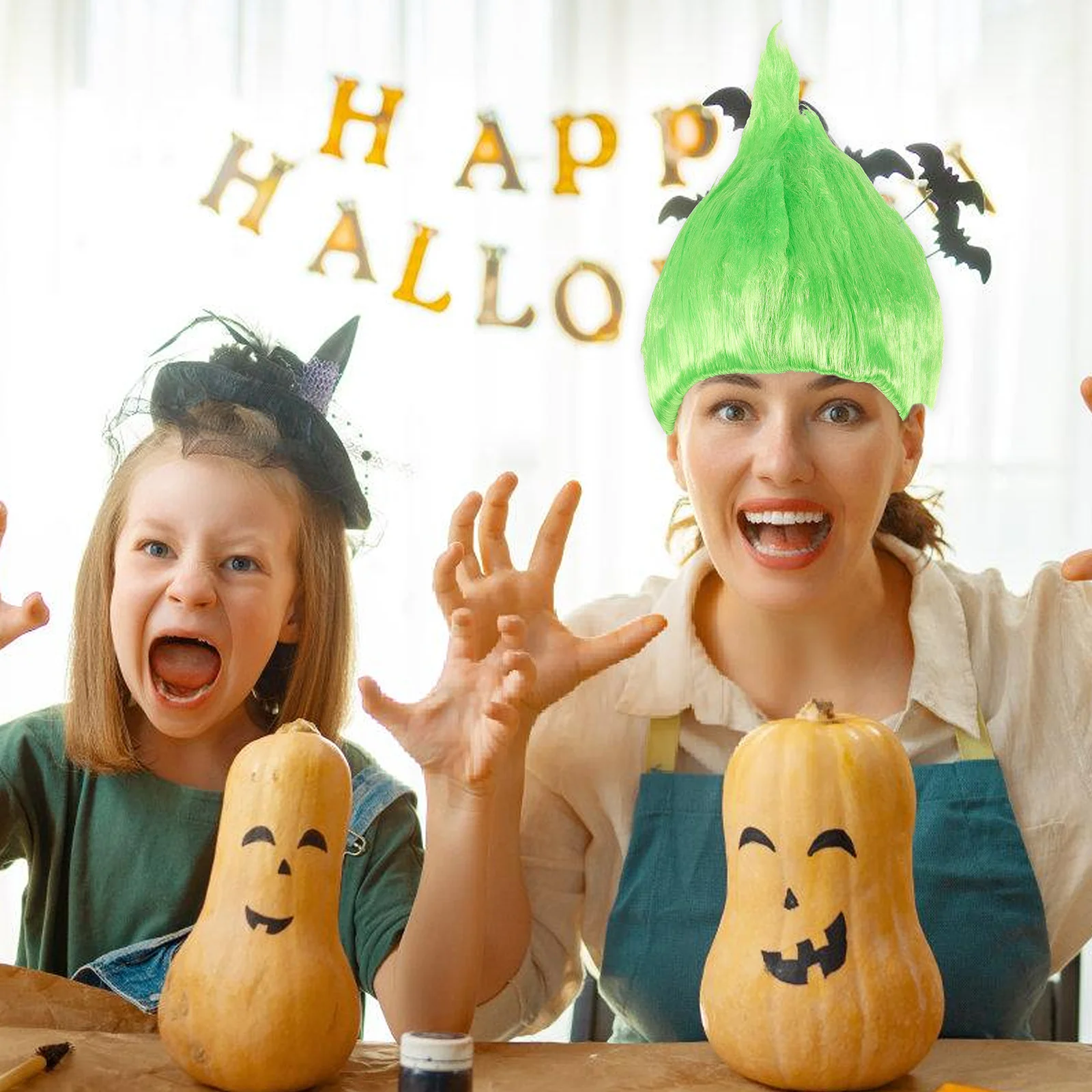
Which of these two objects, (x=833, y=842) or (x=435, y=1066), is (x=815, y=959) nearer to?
(x=833, y=842)

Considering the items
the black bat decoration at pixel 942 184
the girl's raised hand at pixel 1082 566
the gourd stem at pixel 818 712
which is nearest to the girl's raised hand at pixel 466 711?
the gourd stem at pixel 818 712

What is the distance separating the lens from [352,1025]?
106cm

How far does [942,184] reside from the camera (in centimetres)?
149

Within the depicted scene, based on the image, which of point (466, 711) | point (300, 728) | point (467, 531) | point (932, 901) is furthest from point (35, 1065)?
point (932, 901)

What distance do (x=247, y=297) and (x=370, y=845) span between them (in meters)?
1.87

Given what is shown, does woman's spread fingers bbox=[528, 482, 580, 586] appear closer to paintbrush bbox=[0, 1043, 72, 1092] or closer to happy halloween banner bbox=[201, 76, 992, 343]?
paintbrush bbox=[0, 1043, 72, 1092]

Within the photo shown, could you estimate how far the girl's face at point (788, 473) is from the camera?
4.41 feet

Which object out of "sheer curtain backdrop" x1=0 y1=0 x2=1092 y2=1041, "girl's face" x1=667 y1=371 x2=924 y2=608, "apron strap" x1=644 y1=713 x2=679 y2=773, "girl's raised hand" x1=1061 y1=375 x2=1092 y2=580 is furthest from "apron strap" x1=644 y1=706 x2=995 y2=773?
"sheer curtain backdrop" x1=0 y1=0 x2=1092 y2=1041

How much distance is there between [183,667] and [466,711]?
0.31 meters

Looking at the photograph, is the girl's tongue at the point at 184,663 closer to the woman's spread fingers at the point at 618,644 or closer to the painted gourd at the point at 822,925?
the woman's spread fingers at the point at 618,644

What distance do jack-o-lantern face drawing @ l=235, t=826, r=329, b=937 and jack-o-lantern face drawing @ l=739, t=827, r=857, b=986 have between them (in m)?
0.32

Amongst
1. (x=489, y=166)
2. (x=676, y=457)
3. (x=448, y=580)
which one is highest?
(x=489, y=166)

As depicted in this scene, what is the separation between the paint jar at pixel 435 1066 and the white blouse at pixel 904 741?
0.50 meters

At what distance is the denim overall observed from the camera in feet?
4.24
